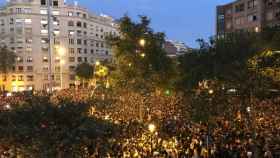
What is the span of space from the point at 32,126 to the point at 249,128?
498 inches

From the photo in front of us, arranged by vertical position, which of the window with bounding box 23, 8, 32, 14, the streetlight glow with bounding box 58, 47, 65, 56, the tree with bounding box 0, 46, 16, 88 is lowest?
the tree with bounding box 0, 46, 16, 88

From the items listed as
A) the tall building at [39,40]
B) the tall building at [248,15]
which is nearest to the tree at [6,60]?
the tall building at [39,40]

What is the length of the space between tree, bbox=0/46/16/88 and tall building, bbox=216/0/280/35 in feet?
146

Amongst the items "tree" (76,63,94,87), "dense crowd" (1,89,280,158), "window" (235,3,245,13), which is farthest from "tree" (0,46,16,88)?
"dense crowd" (1,89,280,158)

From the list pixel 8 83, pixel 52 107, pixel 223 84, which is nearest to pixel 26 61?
pixel 8 83

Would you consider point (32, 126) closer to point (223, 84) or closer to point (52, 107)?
point (52, 107)

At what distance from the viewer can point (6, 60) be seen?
9069 centimetres

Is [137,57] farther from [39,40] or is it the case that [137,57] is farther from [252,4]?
[39,40]

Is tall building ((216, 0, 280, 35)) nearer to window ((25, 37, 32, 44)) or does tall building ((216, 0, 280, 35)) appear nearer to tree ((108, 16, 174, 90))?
tree ((108, 16, 174, 90))

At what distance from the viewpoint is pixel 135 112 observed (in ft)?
86.9

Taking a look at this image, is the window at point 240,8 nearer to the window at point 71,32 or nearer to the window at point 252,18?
the window at point 252,18

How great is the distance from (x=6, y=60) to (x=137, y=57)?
228ft

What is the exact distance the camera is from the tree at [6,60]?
90.0 metres

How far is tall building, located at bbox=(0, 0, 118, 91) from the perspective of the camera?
3907 inches
